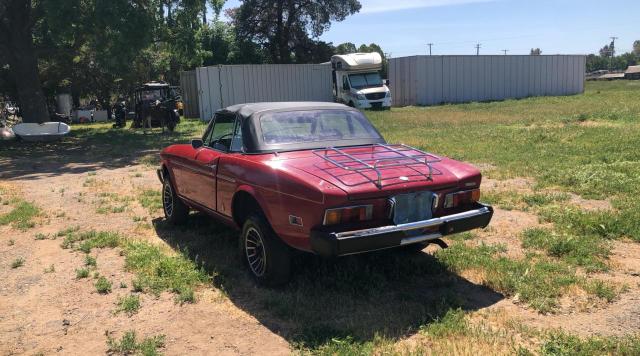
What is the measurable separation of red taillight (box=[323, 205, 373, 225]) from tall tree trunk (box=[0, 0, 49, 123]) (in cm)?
1851

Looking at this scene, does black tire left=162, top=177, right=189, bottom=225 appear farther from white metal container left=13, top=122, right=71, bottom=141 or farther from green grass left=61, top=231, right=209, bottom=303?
white metal container left=13, top=122, right=71, bottom=141

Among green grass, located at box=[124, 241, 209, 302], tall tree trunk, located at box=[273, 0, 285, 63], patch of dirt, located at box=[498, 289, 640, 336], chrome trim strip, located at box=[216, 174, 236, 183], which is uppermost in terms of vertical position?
tall tree trunk, located at box=[273, 0, 285, 63]

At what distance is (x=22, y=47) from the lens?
62.6 feet

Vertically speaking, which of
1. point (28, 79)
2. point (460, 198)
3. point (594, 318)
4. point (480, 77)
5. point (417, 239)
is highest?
point (28, 79)

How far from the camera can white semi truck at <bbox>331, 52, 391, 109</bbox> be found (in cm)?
2823

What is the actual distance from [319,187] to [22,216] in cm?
565

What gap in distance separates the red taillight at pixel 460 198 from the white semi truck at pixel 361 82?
23.5 m

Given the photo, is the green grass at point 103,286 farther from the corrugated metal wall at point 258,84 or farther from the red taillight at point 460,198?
the corrugated metal wall at point 258,84

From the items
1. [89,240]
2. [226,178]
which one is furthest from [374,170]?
[89,240]

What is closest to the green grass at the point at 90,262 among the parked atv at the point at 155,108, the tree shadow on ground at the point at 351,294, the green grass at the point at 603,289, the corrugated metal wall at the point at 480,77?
the tree shadow on ground at the point at 351,294

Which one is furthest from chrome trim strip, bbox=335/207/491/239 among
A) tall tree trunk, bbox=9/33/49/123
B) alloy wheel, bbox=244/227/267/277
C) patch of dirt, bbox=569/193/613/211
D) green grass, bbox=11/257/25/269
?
tall tree trunk, bbox=9/33/49/123

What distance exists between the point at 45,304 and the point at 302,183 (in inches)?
99.9

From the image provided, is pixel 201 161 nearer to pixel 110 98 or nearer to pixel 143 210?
pixel 143 210

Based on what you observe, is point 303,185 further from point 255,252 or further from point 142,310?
point 142,310
